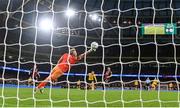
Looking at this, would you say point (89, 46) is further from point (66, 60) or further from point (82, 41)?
point (66, 60)

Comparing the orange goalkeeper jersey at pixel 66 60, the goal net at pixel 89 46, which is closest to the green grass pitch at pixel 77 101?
the orange goalkeeper jersey at pixel 66 60

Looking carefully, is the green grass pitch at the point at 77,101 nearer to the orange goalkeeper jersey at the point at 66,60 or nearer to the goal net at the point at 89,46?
the orange goalkeeper jersey at the point at 66,60

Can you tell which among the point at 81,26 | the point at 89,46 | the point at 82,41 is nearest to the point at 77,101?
the point at 89,46

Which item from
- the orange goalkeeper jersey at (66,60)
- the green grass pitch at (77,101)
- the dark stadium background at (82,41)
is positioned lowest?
the green grass pitch at (77,101)

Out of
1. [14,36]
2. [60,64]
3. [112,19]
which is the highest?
[112,19]

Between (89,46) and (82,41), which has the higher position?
(82,41)

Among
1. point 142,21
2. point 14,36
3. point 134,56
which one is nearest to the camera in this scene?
point 14,36

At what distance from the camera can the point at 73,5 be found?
3609 cm

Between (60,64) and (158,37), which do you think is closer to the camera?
(60,64)

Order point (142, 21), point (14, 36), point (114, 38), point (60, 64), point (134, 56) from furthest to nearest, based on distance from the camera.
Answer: point (142, 21), point (114, 38), point (134, 56), point (14, 36), point (60, 64)

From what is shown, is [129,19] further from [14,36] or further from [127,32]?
[14,36]

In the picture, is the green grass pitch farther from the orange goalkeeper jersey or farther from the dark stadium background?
the dark stadium background

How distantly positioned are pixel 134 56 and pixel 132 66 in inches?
162

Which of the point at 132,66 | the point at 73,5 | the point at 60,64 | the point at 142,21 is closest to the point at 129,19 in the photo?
the point at 142,21
